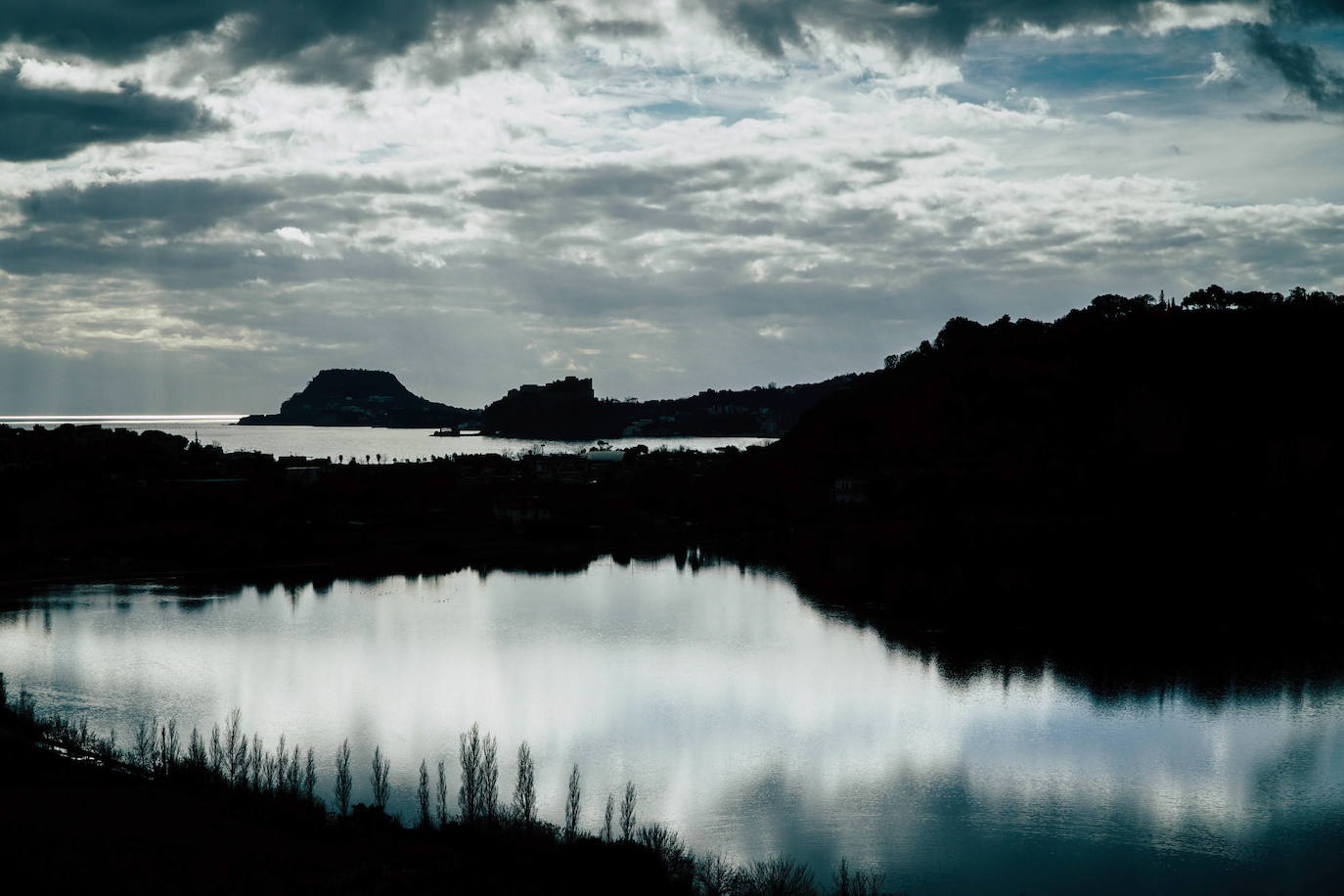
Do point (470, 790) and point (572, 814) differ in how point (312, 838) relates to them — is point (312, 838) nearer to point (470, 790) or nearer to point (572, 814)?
point (470, 790)

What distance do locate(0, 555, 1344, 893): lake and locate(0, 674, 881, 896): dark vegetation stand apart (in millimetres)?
899

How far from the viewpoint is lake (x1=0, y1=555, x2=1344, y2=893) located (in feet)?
A: 53.5

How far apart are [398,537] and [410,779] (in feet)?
129

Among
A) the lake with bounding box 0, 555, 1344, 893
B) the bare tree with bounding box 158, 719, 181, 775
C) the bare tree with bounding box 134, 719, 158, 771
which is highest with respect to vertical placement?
the bare tree with bounding box 158, 719, 181, 775

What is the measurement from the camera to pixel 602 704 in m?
24.6

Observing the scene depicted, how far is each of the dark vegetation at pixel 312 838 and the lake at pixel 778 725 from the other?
90 centimetres

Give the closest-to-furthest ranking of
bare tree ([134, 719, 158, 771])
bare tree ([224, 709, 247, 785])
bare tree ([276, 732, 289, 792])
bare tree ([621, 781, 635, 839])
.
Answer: bare tree ([621, 781, 635, 839]) < bare tree ([276, 732, 289, 792]) < bare tree ([224, 709, 247, 785]) < bare tree ([134, 719, 158, 771])

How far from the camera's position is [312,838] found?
1530cm

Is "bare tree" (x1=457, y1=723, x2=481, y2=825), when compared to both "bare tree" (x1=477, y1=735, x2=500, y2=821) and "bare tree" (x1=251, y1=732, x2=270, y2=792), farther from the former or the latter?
"bare tree" (x1=251, y1=732, x2=270, y2=792)

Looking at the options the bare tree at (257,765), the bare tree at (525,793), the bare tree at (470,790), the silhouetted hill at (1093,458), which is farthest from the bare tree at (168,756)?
the silhouetted hill at (1093,458)

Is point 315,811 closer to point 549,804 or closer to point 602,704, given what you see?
point 549,804

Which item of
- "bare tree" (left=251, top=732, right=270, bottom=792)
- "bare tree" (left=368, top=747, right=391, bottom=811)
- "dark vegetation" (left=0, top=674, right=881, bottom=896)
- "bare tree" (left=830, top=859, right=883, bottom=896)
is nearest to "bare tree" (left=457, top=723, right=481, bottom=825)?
"dark vegetation" (left=0, top=674, right=881, bottom=896)

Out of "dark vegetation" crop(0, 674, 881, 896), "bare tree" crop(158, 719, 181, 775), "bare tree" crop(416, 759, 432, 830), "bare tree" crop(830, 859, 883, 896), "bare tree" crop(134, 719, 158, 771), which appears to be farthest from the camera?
"bare tree" crop(134, 719, 158, 771)

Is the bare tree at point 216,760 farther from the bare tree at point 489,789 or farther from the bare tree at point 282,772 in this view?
the bare tree at point 489,789
